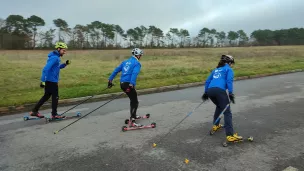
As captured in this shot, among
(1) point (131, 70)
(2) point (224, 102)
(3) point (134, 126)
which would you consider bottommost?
(3) point (134, 126)

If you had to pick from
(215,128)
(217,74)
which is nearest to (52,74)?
(217,74)

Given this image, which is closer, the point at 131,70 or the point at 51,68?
the point at 131,70

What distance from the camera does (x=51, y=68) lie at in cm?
717

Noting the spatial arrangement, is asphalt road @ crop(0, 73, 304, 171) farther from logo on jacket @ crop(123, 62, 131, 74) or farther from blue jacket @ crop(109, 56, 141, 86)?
logo on jacket @ crop(123, 62, 131, 74)

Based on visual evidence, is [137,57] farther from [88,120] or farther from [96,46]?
[96,46]

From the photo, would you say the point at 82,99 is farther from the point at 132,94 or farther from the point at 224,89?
the point at 224,89

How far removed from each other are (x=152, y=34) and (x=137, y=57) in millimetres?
73323

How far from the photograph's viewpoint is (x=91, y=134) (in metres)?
6.08

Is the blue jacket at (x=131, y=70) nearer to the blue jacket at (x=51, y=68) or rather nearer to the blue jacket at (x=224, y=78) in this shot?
the blue jacket at (x=224, y=78)

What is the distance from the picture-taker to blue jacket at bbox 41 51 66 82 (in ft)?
23.1

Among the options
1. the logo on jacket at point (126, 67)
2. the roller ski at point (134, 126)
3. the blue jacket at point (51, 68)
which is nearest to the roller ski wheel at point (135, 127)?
the roller ski at point (134, 126)

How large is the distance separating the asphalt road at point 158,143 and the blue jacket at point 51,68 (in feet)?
4.19

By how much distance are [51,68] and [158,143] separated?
12.6ft

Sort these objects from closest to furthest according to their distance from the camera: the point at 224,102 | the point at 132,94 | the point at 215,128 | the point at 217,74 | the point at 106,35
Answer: the point at 224,102 < the point at 217,74 < the point at 215,128 < the point at 132,94 < the point at 106,35
